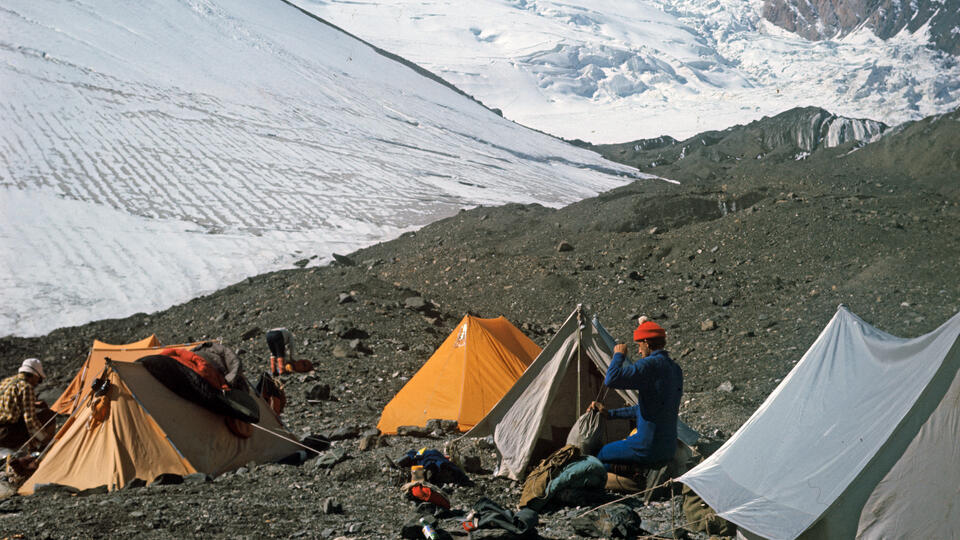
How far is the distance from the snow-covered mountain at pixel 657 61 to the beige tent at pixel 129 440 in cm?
6592

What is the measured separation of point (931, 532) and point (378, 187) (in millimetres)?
27930

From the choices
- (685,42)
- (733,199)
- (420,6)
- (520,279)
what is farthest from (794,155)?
(420,6)

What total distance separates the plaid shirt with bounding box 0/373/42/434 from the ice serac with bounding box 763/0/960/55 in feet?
296

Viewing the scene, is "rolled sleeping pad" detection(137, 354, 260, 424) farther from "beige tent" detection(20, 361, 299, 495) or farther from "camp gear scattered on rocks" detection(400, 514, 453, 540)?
"camp gear scattered on rocks" detection(400, 514, 453, 540)

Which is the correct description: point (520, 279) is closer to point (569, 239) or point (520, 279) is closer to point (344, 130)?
point (569, 239)

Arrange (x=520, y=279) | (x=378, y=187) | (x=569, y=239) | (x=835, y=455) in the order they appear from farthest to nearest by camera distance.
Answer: (x=378, y=187)
(x=569, y=239)
(x=520, y=279)
(x=835, y=455)

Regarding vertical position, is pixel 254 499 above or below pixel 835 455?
below

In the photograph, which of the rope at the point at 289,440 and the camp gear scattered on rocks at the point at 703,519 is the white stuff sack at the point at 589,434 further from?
the rope at the point at 289,440

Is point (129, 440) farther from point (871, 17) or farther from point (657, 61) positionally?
point (871, 17)

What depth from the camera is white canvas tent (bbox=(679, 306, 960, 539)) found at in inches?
150

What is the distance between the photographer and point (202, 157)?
29641mm

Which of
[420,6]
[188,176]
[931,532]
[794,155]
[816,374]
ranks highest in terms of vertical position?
[420,6]

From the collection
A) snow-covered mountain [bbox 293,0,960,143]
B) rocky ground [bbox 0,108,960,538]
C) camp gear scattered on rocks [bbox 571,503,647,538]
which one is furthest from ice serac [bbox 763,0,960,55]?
Result: camp gear scattered on rocks [bbox 571,503,647,538]

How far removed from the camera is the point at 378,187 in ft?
100
